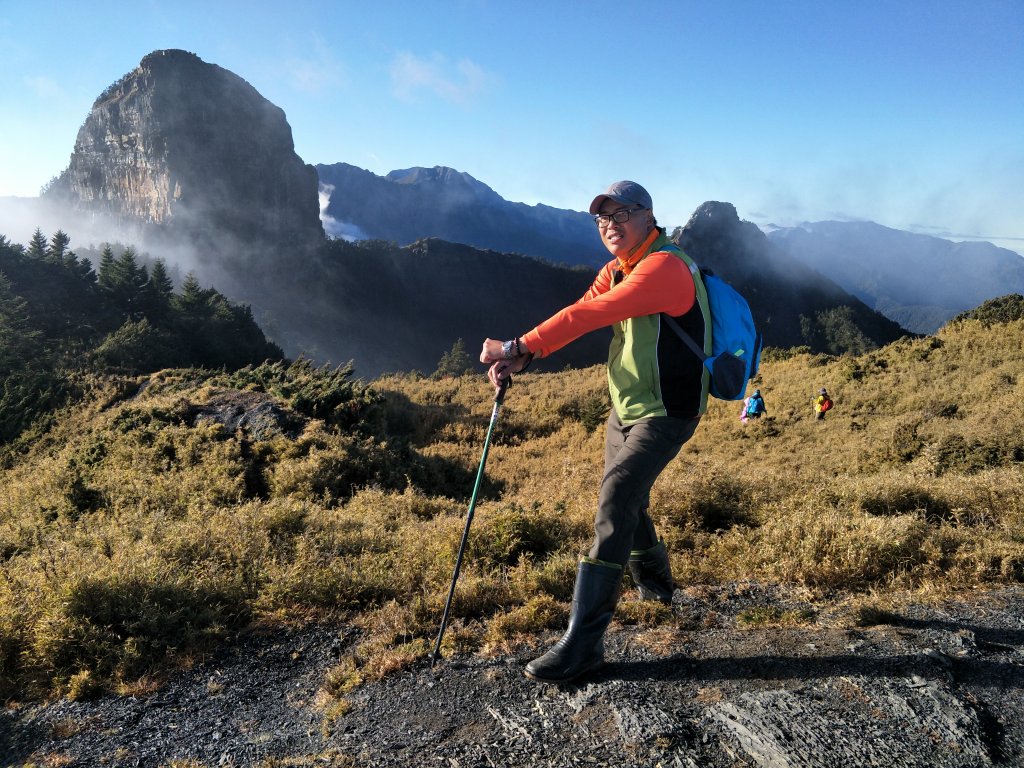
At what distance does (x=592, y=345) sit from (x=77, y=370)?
290 ft

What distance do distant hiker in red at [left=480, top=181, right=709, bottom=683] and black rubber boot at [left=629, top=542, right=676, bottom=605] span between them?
68cm

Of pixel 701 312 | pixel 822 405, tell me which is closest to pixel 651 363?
pixel 701 312

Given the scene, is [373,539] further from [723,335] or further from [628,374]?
[723,335]

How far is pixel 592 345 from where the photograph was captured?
339ft

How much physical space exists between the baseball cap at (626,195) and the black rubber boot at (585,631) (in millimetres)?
1962

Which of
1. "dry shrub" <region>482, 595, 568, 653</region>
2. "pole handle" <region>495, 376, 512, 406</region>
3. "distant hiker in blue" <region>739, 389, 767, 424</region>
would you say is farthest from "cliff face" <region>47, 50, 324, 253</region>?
"dry shrub" <region>482, 595, 568, 653</region>

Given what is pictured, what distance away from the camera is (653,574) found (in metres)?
3.88

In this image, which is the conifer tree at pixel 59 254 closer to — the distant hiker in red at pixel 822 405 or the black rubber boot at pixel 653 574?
the distant hiker in red at pixel 822 405

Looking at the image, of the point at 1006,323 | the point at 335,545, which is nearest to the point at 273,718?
the point at 335,545

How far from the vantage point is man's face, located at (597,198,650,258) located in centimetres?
324

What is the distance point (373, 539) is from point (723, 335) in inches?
149

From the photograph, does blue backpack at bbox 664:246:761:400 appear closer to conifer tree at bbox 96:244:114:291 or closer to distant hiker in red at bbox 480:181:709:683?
distant hiker in red at bbox 480:181:709:683

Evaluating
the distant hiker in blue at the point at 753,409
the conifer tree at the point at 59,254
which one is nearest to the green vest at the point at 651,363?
the distant hiker in blue at the point at 753,409

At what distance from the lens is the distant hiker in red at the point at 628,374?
9.73ft
